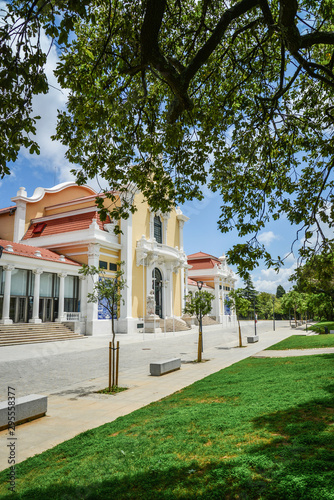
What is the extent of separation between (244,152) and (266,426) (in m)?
5.16

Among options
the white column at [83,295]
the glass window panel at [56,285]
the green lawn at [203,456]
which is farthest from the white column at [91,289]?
the green lawn at [203,456]

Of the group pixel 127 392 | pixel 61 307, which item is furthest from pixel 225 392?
pixel 61 307

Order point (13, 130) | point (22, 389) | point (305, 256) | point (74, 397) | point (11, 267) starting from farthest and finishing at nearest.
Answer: point (11, 267)
point (22, 389)
point (74, 397)
point (305, 256)
point (13, 130)

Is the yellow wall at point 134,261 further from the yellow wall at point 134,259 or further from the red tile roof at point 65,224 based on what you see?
the red tile roof at point 65,224

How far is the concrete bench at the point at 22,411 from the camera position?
616 cm

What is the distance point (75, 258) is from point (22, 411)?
25.8m

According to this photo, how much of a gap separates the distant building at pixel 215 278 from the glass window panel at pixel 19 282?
93.6 ft

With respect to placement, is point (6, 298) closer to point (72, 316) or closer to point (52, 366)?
point (72, 316)

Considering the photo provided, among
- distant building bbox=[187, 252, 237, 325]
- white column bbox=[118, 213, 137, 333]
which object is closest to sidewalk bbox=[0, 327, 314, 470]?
white column bbox=[118, 213, 137, 333]

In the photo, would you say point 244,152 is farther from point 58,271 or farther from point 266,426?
point 58,271

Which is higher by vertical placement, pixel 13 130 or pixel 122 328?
pixel 13 130

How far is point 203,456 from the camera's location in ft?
14.1

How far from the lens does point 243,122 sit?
7.86 meters

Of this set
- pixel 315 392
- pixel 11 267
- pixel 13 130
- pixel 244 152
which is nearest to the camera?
pixel 13 130
